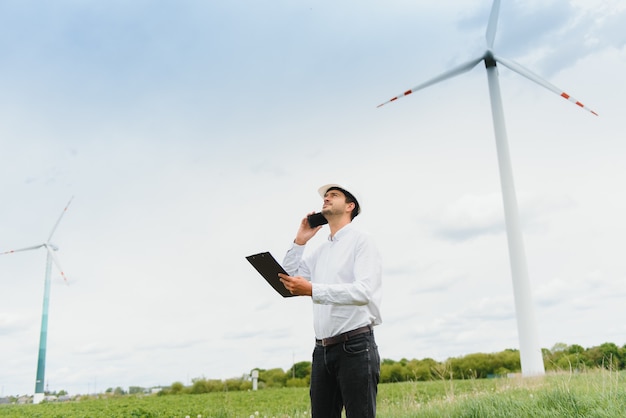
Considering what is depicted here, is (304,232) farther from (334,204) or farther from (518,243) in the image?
(518,243)

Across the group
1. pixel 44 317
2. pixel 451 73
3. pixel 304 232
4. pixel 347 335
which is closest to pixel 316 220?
Result: pixel 304 232

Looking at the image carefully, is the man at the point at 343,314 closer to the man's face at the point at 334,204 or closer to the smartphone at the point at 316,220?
the man's face at the point at 334,204

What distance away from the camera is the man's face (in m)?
4.45

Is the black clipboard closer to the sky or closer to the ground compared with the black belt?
closer to the sky

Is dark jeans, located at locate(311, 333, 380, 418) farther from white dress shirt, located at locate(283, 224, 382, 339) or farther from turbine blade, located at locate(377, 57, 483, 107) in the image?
turbine blade, located at locate(377, 57, 483, 107)

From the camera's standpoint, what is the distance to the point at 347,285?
3.87m

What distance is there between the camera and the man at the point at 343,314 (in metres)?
3.90

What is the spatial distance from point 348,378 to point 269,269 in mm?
915

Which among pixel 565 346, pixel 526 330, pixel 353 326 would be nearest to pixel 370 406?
pixel 353 326

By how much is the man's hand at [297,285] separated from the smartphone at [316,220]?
84 cm

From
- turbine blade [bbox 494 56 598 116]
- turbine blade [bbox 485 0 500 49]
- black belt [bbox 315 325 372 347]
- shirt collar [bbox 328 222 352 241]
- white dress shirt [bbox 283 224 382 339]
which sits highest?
turbine blade [bbox 485 0 500 49]

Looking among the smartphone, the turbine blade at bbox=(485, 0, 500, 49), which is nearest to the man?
the smartphone

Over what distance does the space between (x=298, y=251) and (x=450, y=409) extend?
3.99 m

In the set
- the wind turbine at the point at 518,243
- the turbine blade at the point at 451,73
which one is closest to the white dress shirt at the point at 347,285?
the wind turbine at the point at 518,243
